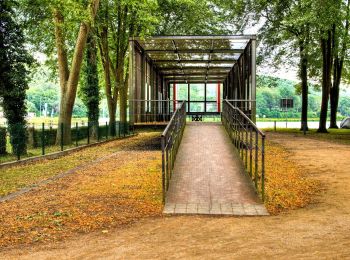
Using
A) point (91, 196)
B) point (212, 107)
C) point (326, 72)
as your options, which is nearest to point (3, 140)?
point (91, 196)

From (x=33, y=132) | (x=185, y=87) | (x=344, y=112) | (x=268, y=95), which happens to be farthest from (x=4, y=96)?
(x=344, y=112)

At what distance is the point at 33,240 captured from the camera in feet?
21.2

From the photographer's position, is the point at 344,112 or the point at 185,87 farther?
the point at 344,112

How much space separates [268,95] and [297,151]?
11699 cm

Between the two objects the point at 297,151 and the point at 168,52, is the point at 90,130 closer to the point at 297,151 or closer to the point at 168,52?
the point at 168,52

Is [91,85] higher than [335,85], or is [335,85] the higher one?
[335,85]

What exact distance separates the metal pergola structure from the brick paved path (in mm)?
6202

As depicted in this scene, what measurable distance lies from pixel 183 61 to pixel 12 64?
10596 mm

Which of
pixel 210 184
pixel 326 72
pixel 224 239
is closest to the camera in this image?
pixel 224 239

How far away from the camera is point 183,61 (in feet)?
85.9

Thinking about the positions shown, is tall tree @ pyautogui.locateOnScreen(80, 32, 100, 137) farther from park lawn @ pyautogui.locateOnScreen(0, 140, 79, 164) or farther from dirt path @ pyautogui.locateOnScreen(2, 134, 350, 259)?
dirt path @ pyautogui.locateOnScreen(2, 134, 350, 259)

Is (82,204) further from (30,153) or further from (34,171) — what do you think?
(30,153)

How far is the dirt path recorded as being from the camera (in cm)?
571

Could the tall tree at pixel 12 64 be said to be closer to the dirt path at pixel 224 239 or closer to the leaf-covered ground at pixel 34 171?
the leaf-covered ground at pixel 34 171
